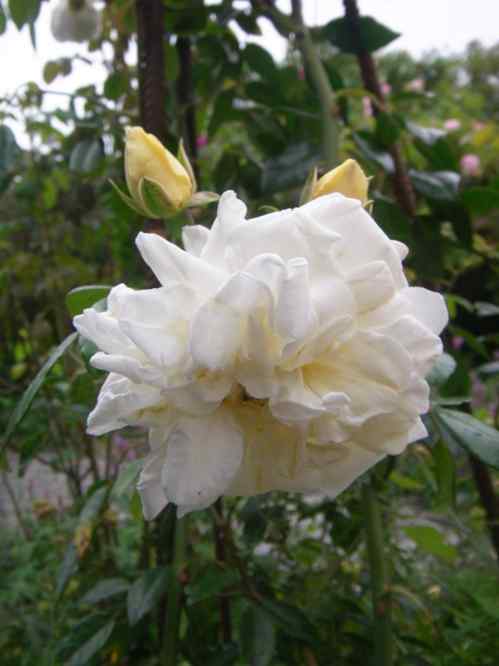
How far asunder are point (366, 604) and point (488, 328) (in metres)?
1.36

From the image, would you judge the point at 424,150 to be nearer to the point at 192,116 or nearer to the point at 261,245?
the point at 192,116

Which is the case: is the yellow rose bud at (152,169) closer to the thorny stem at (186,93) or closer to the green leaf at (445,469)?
the green leaf at (445,469)

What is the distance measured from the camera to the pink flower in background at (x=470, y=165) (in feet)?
8.88

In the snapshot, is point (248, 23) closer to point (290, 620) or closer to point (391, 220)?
point (391, 220)

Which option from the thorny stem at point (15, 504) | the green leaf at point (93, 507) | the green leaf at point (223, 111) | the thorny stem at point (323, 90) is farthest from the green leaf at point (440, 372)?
the thorny stem at point (15, 504)

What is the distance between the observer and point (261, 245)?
0.33 meters

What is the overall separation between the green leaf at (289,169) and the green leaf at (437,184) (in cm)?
12

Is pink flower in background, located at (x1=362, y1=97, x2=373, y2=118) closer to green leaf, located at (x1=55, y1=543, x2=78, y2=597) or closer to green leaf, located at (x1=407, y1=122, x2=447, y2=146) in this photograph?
green leaf, located at (x1=407, y1=122, x2=447, y2=146)

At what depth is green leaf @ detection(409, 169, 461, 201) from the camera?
2.53 feet

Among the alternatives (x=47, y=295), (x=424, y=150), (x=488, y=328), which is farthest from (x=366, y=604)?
(x=488, y=328)

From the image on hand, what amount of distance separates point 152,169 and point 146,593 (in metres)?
0.39

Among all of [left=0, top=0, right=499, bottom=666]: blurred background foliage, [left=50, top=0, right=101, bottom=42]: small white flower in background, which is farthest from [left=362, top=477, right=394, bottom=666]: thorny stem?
[left=50, top=0, right=101, bottom=42]: small white flower in background

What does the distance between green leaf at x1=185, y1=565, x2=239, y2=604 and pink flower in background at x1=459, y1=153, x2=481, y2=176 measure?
238 cm

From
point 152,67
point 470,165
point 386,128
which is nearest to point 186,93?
point 152,67
